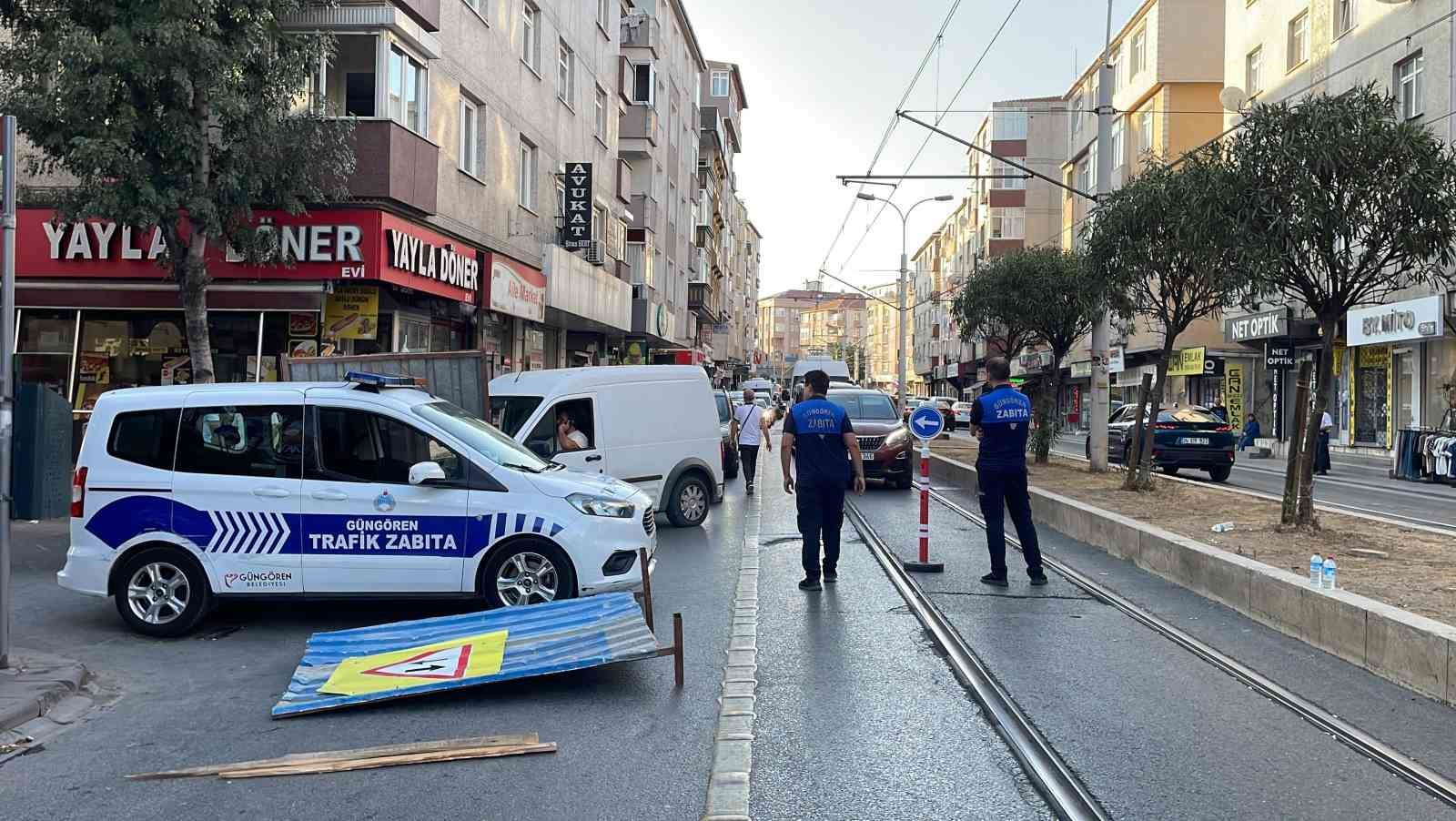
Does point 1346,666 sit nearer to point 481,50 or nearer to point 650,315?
point 481,50

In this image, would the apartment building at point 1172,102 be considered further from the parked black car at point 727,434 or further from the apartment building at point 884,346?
the apartment building at point 884,346

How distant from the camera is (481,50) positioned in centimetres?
2094

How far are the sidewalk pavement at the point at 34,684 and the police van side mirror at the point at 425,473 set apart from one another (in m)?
2.22

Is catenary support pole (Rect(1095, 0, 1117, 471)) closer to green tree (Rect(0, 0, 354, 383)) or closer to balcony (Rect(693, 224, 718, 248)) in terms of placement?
green tree (Rect(0, 0, 354, 383))

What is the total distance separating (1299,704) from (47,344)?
17.7 meters

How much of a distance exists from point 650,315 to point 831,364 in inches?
502

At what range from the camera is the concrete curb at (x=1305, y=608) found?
6121 millimetres

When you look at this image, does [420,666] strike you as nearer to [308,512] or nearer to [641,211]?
[308,512]

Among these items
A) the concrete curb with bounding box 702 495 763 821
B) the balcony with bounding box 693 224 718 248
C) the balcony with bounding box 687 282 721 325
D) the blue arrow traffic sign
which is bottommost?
the concrete curb with bounding box 702 495 763 821

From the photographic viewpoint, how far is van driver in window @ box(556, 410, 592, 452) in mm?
13039

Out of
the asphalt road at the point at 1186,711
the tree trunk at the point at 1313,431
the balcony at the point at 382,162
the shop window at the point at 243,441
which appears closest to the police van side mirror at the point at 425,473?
the shop window at the point at 243,441

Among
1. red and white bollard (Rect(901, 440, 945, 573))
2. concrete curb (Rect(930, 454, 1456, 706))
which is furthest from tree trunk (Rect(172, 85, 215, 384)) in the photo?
concrete curb (Rect(930, 454, 1456, 706))

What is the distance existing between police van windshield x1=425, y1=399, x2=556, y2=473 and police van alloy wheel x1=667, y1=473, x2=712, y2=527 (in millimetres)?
5181

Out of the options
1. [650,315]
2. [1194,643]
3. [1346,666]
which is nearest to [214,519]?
[1194,643]
